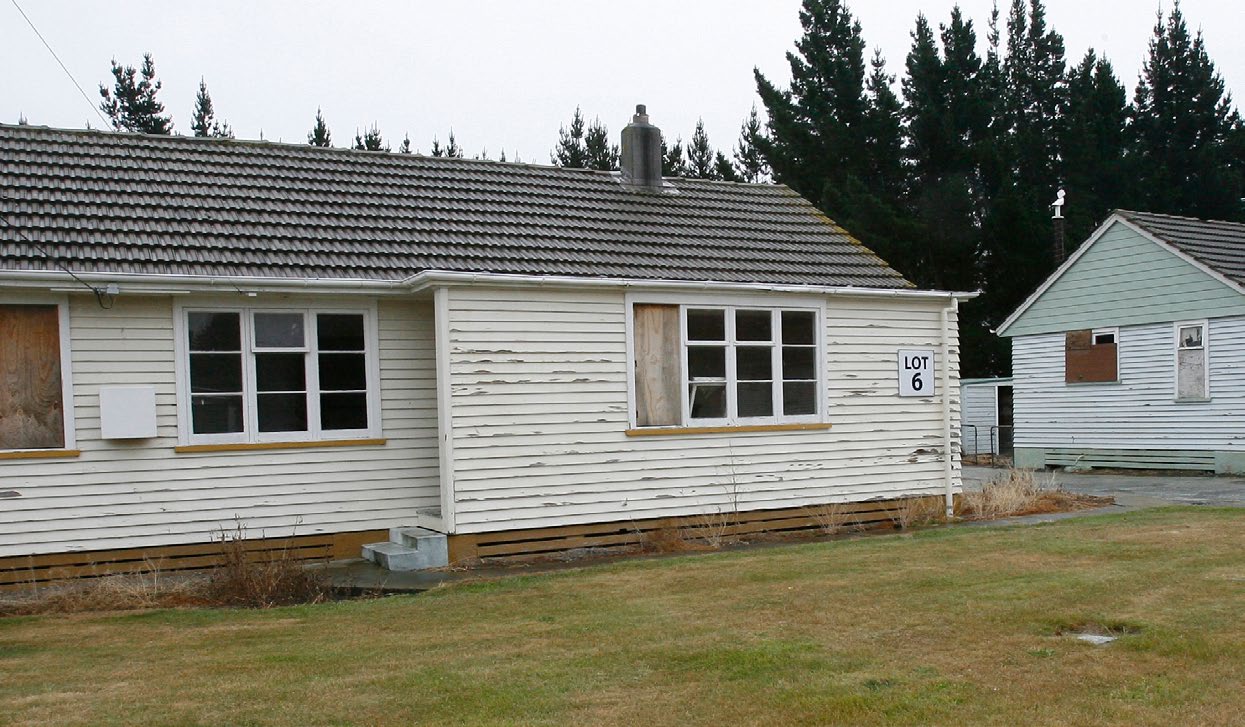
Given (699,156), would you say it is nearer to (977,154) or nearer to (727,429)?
(977,154)

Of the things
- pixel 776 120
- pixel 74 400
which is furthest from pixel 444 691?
pixel 776 120

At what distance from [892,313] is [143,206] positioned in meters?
8.96

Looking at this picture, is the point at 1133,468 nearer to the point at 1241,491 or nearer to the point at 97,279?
the point at 1241,491

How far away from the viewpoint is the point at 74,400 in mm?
10883

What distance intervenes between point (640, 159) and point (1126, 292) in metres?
12.2

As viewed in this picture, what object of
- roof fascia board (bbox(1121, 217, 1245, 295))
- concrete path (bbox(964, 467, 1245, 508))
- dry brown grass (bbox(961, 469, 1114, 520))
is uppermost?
roof fascia board (bbox(1121, 217, 1245, 295))

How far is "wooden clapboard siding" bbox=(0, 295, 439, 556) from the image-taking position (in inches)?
424

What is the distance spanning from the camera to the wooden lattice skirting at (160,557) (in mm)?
10602

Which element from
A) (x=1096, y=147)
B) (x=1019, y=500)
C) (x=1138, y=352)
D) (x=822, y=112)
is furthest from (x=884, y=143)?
(x=1019, y=500)

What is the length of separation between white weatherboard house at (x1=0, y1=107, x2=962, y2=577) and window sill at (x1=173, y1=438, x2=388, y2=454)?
0.06 feet

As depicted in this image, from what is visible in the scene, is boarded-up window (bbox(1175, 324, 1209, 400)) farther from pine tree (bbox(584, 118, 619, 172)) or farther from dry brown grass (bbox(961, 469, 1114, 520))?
pine tree (bbox(584, 118, 619, 172))

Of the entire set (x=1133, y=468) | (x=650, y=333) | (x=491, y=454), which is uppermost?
(x=650, y=333)

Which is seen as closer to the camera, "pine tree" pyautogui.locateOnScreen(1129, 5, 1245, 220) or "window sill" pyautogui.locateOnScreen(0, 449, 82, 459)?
"window sill" pyautogui.locateOnScreen(0, 449, 82, 459)

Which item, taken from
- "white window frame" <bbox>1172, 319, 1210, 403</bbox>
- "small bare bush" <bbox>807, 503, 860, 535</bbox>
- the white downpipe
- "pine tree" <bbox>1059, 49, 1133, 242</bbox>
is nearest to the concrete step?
"small bare bush" <bbox>807, 503, 860, 535</bbox>
